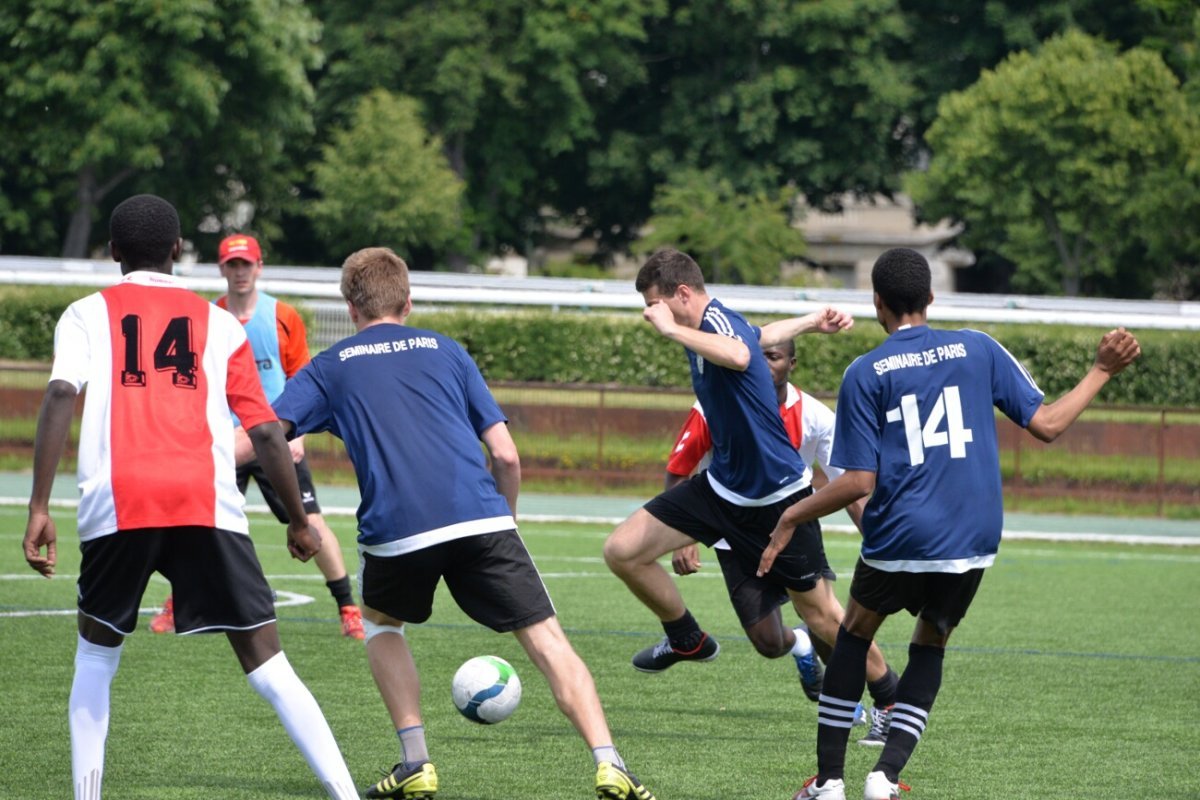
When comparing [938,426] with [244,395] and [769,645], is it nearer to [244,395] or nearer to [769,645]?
[769,645]

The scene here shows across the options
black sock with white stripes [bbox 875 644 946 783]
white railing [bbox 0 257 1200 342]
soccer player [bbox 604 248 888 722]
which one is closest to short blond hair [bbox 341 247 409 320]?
soccer player [bbox 604 248 888 722]

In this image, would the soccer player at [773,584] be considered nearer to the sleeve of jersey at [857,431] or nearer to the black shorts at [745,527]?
the black shorts at [745,527]

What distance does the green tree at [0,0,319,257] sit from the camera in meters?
42.9

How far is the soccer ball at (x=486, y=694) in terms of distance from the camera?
674cm

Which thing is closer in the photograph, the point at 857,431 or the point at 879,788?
the point at 879,788

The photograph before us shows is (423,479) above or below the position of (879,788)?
above

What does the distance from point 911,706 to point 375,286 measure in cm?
240

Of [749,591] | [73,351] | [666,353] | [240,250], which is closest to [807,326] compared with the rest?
[749,591]

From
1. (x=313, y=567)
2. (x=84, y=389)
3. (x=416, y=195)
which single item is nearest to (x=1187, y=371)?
(x=313, y=567)

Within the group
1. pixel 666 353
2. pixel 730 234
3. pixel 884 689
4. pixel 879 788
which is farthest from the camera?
pixel 730 234

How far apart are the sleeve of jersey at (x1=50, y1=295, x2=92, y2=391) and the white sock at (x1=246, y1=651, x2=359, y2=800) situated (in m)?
1.05

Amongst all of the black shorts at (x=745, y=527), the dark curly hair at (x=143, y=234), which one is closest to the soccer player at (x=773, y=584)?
the black shorts at (x=745, y=527)

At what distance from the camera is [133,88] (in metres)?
43.2

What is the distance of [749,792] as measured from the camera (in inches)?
257
